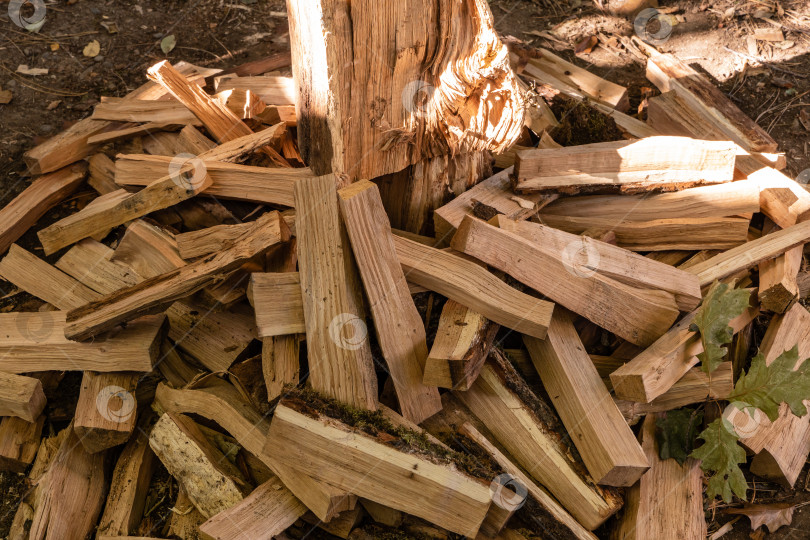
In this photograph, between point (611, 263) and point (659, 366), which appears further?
point (611, 263)

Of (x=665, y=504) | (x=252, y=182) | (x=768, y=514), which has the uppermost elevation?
(x=252, y=182)

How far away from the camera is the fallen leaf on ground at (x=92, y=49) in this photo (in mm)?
4074

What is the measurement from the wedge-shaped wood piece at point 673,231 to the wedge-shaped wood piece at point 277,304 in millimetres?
1156

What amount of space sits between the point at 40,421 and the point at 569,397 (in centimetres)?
205

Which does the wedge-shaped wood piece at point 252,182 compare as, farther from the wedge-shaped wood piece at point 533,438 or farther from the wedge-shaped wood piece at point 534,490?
the wedge-shaped wood piece at point 534,490

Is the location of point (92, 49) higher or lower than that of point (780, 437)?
higher

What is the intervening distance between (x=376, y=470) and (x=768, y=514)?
4.97 feet

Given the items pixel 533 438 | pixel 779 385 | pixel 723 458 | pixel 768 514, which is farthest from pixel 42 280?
pixel 768 514

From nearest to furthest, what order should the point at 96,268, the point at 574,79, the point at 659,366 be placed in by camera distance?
the point at 659,366, the point at 96,268, the point at 574,79

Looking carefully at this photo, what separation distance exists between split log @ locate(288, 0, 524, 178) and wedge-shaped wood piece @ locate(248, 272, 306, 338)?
Result: 52cm

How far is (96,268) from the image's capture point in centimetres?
276

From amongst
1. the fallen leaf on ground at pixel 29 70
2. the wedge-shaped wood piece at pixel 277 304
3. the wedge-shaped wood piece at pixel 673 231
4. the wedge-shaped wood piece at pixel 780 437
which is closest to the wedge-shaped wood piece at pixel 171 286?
the wedge-shaped wood piece at pixel 277 304

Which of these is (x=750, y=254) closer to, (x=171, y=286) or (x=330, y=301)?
(x=330, y=301)

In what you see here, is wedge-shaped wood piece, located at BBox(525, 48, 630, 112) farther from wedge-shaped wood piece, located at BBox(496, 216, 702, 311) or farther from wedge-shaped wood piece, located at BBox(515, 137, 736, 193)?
→ wedge-shaped wood piece, located at BBox(496, 216, 702, 311)
